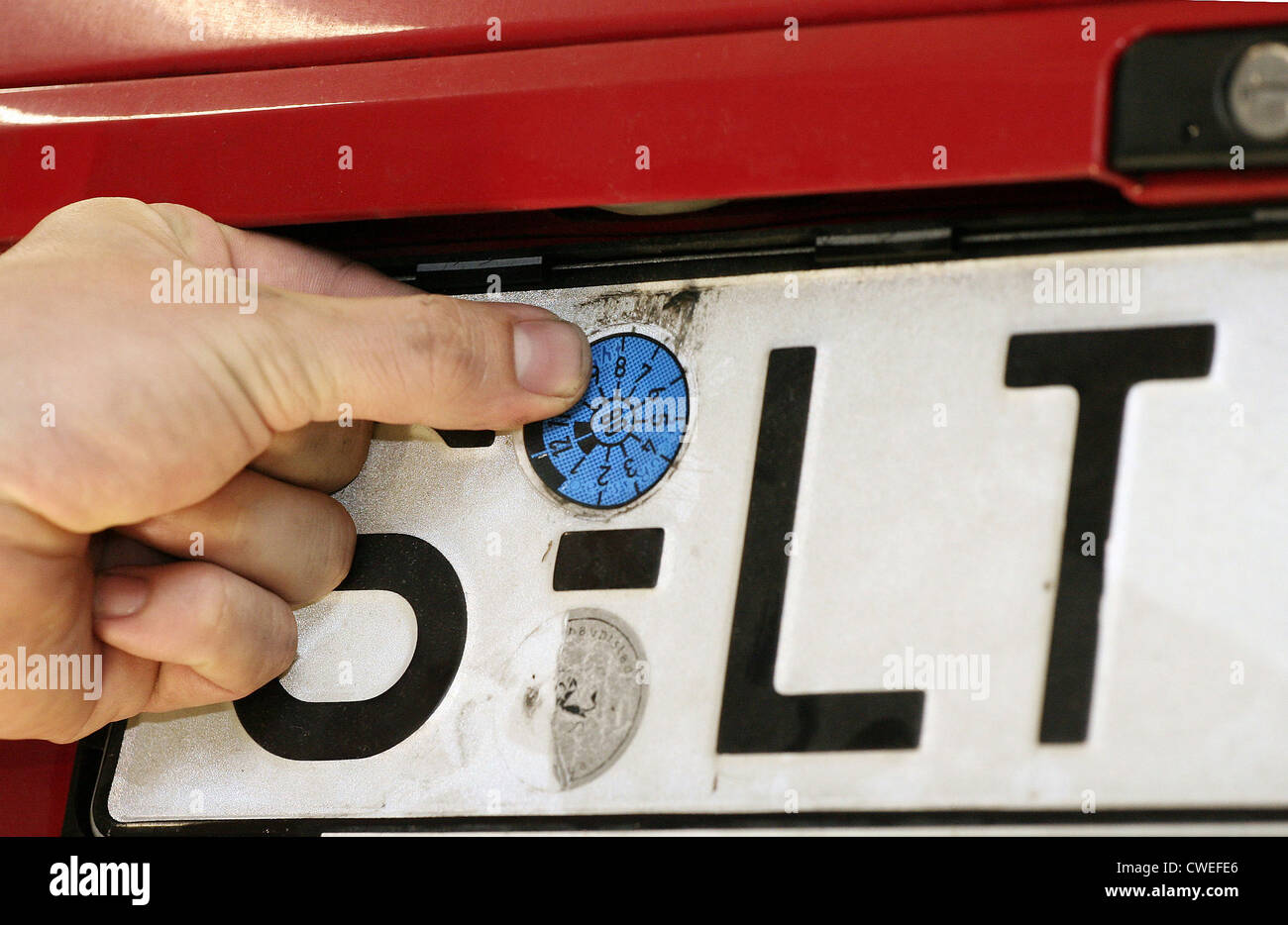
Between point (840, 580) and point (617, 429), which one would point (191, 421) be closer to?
point (617, 429)

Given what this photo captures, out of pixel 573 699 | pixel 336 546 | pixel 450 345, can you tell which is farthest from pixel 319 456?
pixel 573 699

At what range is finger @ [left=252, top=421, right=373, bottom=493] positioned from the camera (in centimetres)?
96

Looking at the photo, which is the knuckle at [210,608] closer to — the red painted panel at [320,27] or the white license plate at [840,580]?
the white license plate at [840,580]

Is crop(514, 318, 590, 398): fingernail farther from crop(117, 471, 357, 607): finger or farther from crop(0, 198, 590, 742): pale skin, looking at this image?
crop(117, 471, 357, 607): finger

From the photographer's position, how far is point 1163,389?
81 centimetres

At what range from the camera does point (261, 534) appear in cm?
96

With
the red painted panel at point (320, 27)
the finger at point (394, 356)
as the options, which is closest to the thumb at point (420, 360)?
the finger at point (394, 356)

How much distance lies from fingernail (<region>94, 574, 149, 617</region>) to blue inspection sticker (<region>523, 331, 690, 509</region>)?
373mm

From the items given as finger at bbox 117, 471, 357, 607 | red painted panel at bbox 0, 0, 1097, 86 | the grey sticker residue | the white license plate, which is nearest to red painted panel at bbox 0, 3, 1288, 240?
red painted panel at bbox 0, 0, 1097, 86
